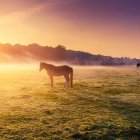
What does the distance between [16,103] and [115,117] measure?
886cm

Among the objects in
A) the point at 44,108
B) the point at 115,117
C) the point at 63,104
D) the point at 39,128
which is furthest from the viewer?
the point at 63,104

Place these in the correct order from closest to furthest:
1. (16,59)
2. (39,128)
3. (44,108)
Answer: (39,128), (44,108), (16,59)

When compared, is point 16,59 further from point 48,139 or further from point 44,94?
point 48,139

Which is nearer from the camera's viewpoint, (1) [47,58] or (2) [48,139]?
(2) [48,139]

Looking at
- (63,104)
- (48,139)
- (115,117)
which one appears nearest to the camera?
(48,139)

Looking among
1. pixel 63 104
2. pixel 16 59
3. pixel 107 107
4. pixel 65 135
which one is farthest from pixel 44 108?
pixel 16 59

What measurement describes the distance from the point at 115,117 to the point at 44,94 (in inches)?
464

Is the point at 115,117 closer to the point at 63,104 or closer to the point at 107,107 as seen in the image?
the point at 107,107

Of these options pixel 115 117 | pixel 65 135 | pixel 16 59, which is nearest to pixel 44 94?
pixel 115 117

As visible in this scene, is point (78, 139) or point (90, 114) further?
point (90, 114)

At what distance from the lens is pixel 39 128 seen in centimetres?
1858

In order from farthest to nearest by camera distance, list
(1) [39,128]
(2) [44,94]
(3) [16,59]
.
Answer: (3) [16,59], (2) [44,94], (1) [39,128]

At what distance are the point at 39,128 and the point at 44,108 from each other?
5.59 m

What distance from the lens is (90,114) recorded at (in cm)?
2238
